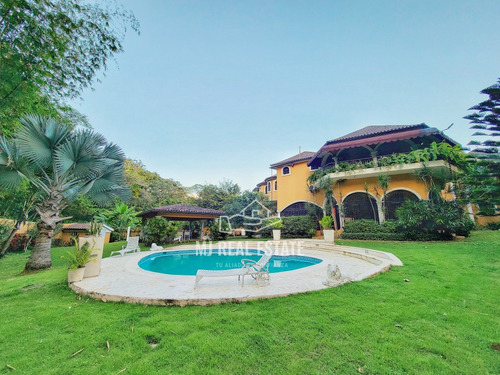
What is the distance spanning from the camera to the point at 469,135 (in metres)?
3.08

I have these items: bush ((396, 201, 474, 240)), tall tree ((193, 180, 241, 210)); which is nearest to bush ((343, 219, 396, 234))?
bush ((396, 201, 474, 240))

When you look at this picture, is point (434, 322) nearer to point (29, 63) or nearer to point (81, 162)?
point (29, 63)

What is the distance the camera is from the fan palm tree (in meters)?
7.15

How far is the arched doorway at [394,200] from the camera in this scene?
14.7 meters

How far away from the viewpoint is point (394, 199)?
49.2 feet

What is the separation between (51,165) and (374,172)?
17.7m

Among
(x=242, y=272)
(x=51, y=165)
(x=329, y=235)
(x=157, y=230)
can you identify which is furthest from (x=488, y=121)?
(x=157, y=230)

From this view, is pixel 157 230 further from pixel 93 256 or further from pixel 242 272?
pixel 242 272

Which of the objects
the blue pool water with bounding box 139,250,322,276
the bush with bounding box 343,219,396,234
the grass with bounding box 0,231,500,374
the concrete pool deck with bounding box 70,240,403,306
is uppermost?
the bush with bounding box 343,219,396,234

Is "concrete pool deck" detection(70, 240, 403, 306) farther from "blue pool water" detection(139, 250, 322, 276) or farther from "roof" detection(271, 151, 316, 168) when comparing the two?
"roof" detection(271, 151, 316, 168)

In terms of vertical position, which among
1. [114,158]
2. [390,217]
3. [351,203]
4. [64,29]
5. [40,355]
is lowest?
[40,355]

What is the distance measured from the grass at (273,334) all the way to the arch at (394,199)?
1142cm

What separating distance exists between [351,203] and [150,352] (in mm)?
16911

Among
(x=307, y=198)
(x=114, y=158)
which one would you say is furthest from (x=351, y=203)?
(x=114, y=158)
